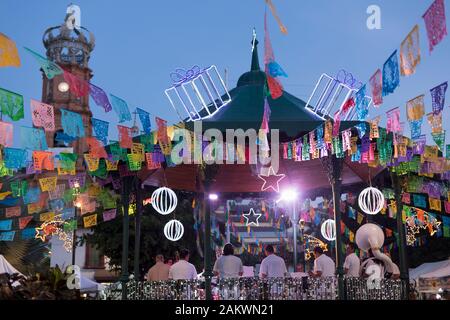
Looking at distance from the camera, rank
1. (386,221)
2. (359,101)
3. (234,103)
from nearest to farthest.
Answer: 1. (359,101)
2. (234,103)
3. (386,221)

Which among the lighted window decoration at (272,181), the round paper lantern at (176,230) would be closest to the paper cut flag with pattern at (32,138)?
the round paper lantern at (176,230)

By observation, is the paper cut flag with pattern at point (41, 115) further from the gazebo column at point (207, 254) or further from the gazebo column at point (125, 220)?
the gazebo column at point (207, 254)

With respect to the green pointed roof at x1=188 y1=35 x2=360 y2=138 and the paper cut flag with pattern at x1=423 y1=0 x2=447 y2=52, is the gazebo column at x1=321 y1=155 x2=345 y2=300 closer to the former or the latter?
the green pointed roof at x1=188 y1=35 x2=360 y2=138

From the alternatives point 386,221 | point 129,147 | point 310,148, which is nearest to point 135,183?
point 129,147

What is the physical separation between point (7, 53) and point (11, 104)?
2081 millimetres

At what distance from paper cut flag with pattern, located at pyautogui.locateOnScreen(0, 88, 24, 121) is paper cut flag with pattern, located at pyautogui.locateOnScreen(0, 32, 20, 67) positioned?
6.22ft

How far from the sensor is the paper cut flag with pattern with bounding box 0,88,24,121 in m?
10.7

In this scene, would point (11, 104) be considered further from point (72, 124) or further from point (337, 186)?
point (337, 186)

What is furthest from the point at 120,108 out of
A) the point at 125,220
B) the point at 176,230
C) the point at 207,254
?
the point at 176,230

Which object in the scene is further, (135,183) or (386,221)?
(386,221)

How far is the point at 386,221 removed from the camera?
87.9 ft

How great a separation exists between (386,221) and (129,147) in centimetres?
1763
